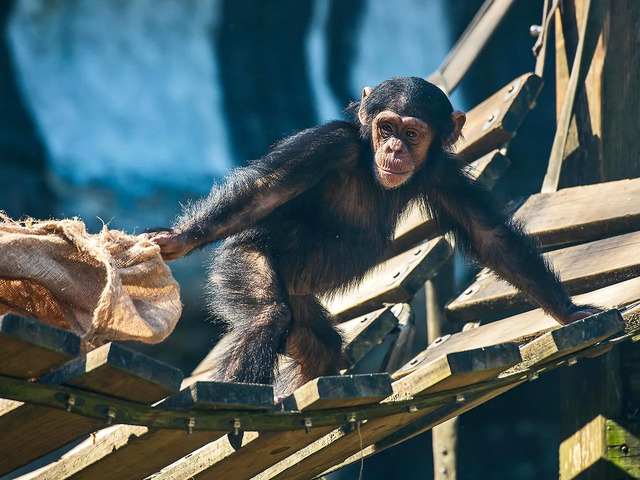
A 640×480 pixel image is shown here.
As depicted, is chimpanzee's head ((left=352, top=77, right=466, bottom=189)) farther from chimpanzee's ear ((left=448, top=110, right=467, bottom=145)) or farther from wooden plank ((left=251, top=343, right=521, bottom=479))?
wooden plank ((left=251, top=343, right=521, bottom=479))

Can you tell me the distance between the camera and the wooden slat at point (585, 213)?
16.3 feet

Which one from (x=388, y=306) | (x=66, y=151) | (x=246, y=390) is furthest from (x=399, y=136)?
(x=66, y=151)

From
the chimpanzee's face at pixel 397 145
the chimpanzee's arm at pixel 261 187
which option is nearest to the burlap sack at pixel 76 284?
the chimpanzee's arm at pixel 261 187

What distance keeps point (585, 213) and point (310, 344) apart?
5.63 ft

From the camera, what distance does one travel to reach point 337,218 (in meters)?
4.86

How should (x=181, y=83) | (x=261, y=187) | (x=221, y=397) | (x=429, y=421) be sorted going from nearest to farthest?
1. (x=221, y=397)
2. (x=429, y=421)
3. (x=261, y=187)
4. (x=181, y=83)

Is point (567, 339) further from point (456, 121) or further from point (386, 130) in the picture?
point (456, 121)

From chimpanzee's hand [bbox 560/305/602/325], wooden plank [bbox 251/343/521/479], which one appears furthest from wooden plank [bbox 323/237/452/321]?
wooden plank [bbox 251/343/521/479]

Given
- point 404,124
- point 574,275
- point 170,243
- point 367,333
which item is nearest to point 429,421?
point 367,333

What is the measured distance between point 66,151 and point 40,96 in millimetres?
557

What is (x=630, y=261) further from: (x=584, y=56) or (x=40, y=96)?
(x=40, y=96)

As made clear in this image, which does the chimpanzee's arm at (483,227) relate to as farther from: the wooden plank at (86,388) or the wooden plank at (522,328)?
the wooden plank at (86,388)

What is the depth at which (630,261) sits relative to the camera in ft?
14.8

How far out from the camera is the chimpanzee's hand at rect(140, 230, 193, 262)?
394 cm
